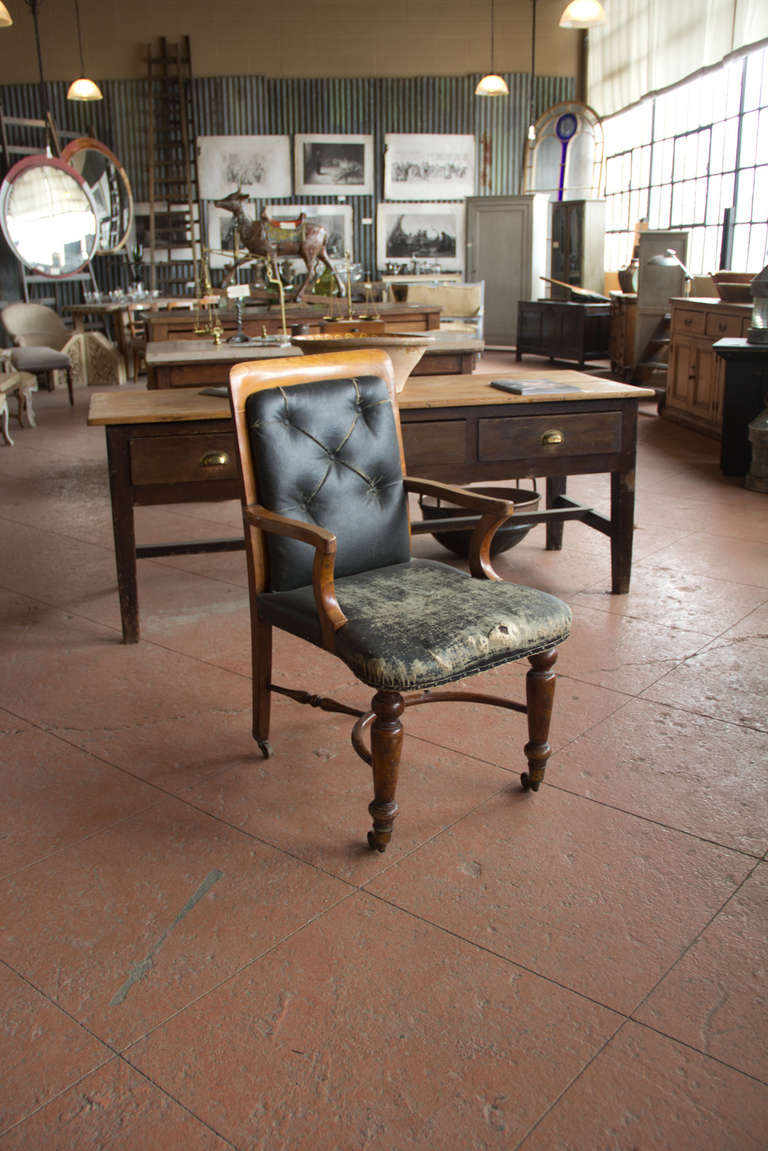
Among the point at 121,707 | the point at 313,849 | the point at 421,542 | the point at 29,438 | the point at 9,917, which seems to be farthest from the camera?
the point at 29,438

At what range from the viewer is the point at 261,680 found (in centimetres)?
270

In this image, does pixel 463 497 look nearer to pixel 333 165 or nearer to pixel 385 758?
pixel 385 758

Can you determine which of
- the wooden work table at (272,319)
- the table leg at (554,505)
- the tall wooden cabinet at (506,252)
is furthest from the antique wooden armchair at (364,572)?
the tall wooden cabinet at (506,252)

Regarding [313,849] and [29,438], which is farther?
[29,438]

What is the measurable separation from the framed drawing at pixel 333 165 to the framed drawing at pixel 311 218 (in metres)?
0.20

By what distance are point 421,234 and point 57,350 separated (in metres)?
5.79

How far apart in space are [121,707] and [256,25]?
12634 mm

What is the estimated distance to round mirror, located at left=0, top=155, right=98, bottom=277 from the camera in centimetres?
1052

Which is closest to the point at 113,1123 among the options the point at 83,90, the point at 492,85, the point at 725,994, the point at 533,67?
the point at 725,994

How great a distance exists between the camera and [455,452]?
365cm

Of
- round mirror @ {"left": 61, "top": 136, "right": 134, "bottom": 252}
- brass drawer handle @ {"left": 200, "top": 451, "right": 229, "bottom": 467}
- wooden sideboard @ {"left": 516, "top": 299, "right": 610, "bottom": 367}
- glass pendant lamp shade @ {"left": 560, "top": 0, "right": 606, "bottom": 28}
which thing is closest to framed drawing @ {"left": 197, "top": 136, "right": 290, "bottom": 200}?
round mirror @ {"left": 61, "top": 136, "right": 134, "bottom": 252}

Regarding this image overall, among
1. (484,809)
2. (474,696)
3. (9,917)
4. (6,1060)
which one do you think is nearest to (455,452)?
(474,696)

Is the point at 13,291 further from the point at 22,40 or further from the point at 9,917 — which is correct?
the point at 9,917

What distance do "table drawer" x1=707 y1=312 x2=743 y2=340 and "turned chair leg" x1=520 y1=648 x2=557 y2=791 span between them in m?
5.15
